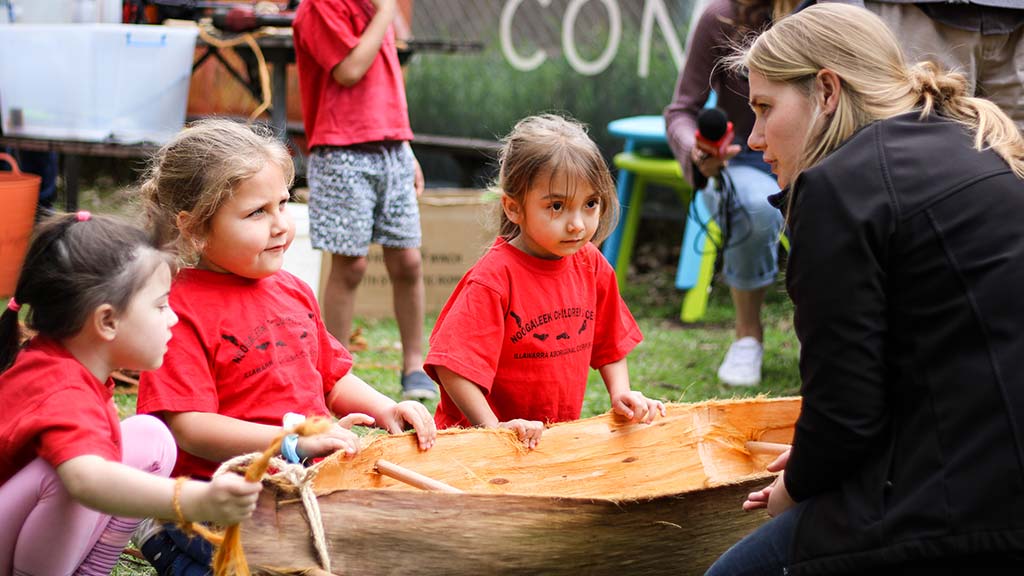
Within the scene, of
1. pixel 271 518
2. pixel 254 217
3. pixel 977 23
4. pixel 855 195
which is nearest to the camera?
pixel 855 195

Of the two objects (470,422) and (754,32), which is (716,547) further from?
(754,32)

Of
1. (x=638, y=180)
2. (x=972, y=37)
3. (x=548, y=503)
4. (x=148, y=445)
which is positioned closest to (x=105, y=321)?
(x=148, y=445)

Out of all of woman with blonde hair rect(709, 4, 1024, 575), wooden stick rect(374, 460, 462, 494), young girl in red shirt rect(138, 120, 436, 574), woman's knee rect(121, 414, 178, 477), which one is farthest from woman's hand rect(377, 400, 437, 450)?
woman with blonde hair rect(709, 4, 1024, 575)

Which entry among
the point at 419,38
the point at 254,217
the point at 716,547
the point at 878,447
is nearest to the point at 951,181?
the point at 878,447

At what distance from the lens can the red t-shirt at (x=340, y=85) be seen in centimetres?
378

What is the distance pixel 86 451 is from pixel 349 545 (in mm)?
466

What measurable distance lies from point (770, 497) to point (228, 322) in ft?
3.69

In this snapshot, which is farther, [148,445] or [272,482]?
[148,445]

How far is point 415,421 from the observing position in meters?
2.43

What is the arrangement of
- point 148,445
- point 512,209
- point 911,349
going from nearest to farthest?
point 911,349 → point 148,445 → point 512,209

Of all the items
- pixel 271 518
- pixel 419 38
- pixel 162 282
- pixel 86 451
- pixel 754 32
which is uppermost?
pixel 754 32

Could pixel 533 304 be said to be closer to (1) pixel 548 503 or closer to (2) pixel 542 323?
(2) pixel 542 323

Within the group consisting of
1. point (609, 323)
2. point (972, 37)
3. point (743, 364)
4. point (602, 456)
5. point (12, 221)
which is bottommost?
point (12, 221)

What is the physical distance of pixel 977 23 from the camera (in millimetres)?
3250
